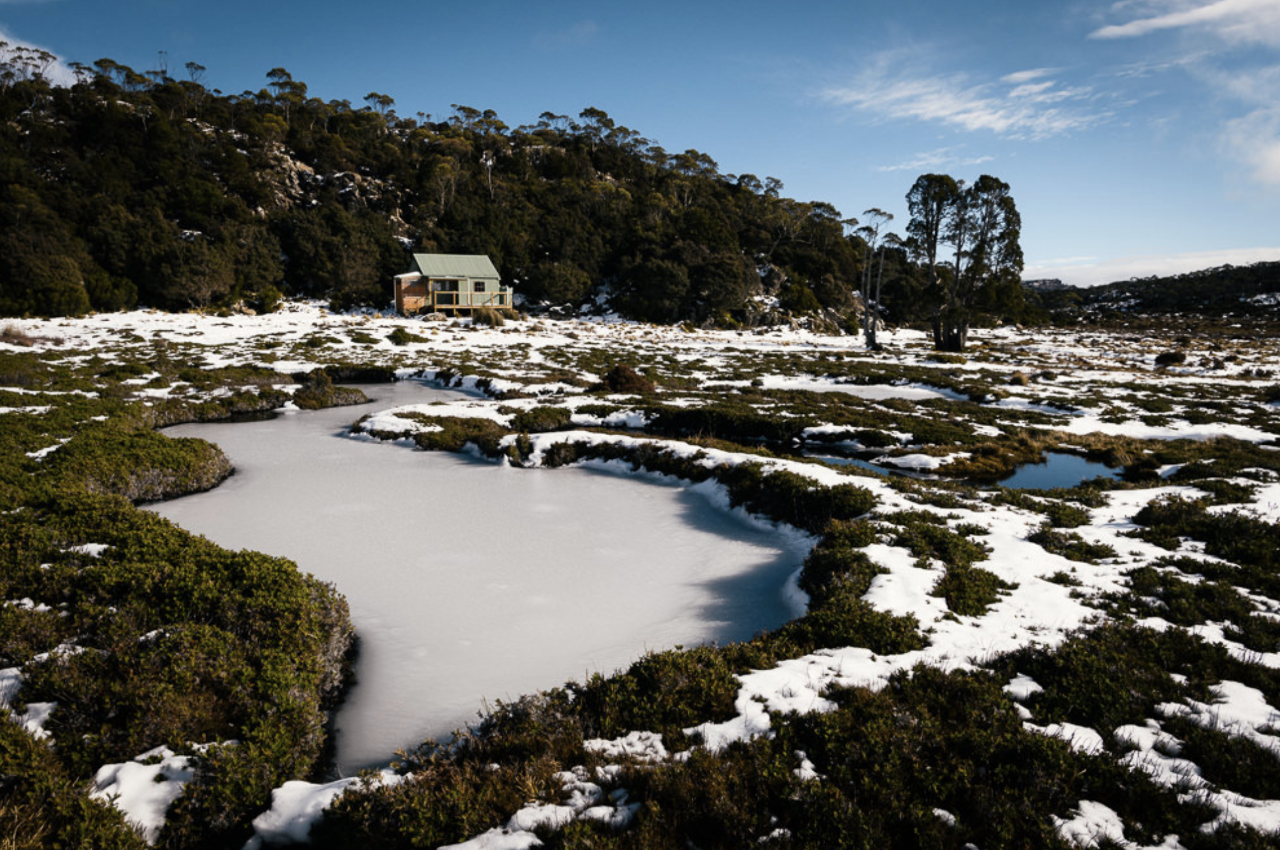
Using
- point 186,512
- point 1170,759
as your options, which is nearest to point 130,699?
point 186,512

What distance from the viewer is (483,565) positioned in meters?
11.6

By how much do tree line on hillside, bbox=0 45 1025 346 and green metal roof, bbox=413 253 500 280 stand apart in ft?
20.6

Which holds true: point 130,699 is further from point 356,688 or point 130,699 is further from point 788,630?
point 788,630

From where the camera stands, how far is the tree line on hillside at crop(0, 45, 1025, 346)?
189 ft

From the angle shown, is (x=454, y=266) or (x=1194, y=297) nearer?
(x=454, y=266)

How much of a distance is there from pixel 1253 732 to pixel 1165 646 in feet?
5.71

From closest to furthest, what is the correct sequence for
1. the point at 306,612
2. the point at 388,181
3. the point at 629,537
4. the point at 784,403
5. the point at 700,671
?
the point at 700,671
the point at 306,612
the point at 629,537
the point at 784,403
the point at 388,181

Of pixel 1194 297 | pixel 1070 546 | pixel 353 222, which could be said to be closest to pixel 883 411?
pixel 1070 546

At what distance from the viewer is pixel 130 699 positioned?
252 inches

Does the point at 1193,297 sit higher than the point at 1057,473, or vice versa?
the point at 1193,297

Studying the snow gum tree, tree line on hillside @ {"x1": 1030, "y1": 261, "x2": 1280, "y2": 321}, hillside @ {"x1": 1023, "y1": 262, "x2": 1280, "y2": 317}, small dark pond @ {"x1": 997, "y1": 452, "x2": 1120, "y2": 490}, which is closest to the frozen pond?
small dark pond @ {"x1": 997, "y1": 452, "x2": 1120, "y2": 490}

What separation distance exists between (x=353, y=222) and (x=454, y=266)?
1612cm

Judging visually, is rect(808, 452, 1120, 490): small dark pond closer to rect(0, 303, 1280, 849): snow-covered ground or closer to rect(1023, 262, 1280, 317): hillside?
rect(0, 303, 1280, 849): snow-covered ground

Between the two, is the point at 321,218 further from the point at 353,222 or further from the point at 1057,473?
the point at 1057,473
